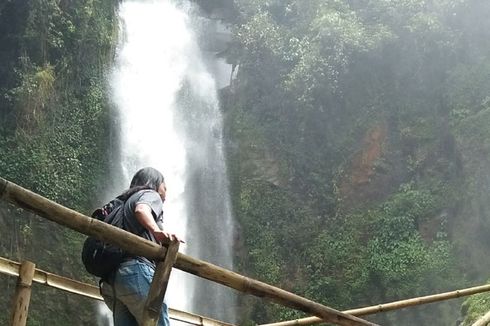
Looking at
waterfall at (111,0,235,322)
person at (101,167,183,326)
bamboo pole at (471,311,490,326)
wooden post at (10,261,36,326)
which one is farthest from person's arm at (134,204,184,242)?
waterfall at (111,0,235,322)

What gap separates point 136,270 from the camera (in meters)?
2.57

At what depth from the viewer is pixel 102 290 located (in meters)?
2.79

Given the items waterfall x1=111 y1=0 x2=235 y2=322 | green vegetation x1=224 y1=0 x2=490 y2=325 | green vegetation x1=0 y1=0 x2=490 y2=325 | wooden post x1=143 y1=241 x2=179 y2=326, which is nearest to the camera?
wooden post x1=143 y1=241 x2=179 y2=326

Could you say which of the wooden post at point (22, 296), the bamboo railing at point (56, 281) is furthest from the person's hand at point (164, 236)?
the bamboo railing at point (56, 281)

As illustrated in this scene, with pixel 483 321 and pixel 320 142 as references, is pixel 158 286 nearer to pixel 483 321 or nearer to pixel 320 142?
pixel 483 321

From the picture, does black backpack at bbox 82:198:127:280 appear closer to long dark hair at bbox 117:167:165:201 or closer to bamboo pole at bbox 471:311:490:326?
long dark hair at bbox 117:167:165:201

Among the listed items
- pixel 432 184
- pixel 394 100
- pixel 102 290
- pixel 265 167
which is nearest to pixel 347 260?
pixel 432 184

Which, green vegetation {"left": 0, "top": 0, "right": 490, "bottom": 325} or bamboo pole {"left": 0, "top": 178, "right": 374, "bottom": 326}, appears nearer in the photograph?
bamboo pole {"left": 0, "top": 178, "right": 374, "bottom": 326}

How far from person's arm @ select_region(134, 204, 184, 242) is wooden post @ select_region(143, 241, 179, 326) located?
0.16ft

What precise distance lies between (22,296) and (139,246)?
1053mm

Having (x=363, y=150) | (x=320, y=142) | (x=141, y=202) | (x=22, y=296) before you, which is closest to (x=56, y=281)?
(x=22, y=296)

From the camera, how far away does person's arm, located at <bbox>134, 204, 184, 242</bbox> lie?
7.97 feet

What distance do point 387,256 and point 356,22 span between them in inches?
284

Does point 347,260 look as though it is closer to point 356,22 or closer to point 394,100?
point 394,100
